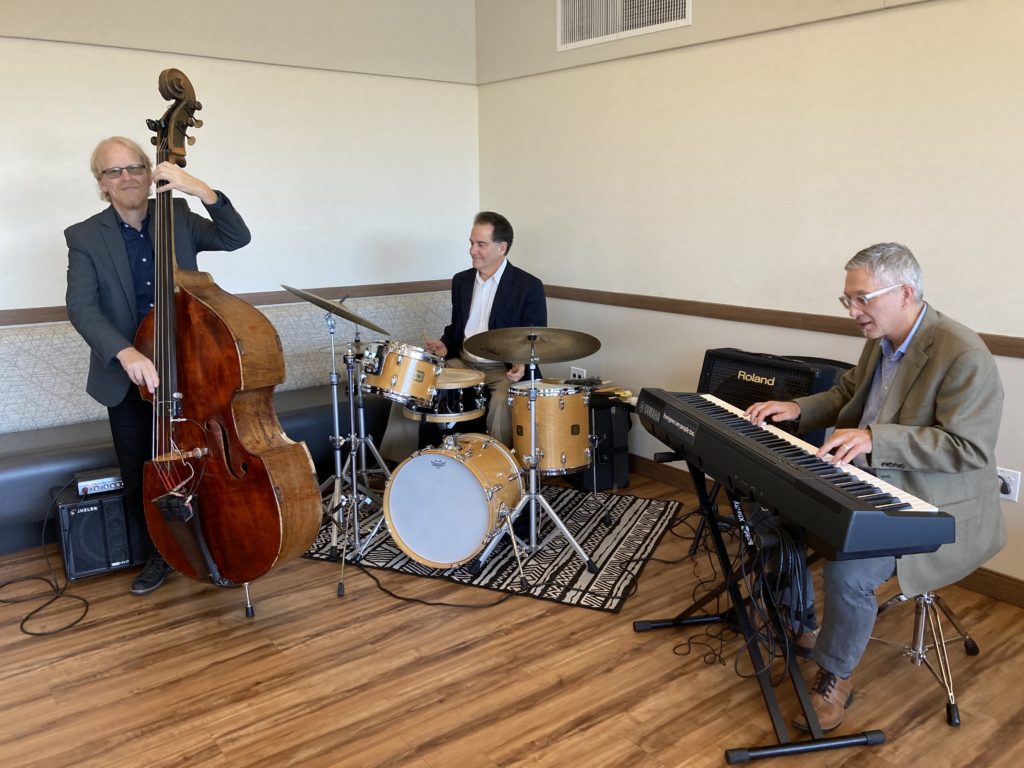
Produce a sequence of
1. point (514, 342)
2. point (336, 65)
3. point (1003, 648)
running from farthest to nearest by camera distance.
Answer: point (336, 65) → point (514, 342) → point (1003, 648)

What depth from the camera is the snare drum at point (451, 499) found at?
10.4 ft

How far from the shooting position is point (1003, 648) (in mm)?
2787

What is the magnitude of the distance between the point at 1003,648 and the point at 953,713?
0.55 metres

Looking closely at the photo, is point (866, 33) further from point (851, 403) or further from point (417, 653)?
point (417, 653)

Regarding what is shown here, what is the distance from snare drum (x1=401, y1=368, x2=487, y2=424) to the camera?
3509mm

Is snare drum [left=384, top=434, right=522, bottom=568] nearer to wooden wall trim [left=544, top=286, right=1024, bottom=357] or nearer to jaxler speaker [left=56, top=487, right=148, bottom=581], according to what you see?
jaxler speaker [left=56, top=487, right=148, bottom=581]

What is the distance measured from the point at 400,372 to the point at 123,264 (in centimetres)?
105

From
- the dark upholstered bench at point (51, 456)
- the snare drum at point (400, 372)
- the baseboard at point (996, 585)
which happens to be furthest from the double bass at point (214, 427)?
the baseboard at point (996, 585)

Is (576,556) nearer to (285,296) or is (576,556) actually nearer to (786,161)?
(786,161)

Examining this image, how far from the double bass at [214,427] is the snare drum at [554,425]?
96 cm

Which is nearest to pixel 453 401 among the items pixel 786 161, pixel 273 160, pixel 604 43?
pixel 786 161

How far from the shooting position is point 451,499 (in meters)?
3.21

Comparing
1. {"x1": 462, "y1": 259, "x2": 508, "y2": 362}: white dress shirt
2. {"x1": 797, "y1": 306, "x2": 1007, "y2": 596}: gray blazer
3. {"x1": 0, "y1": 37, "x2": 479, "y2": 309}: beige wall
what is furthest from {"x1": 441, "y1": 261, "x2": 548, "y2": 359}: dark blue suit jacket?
{"x1": 797, "y1": 306, "x2": 1007, "y2": 596}: gray blazer

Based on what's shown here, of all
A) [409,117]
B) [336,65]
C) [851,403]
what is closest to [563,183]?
[409,117]
